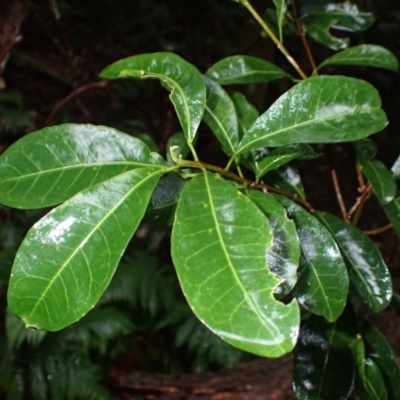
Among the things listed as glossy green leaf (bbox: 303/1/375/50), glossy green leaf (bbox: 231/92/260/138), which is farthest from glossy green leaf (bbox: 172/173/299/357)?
glossy green leaf (bbox: 303/1/375/50)

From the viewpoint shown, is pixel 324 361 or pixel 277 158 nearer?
pixel 277 158

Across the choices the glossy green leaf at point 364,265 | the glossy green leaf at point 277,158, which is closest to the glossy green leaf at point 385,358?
the glossy green leaf at point 364,265

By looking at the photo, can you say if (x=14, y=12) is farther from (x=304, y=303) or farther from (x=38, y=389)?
(x=38, y=389)

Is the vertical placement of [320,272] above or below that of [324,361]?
above

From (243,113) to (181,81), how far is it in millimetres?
288

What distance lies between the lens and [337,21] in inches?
48.7

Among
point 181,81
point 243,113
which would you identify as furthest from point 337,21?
point 181,81

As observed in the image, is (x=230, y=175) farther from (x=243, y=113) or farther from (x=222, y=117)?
(x=243, y=113)

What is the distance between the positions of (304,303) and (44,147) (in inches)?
19.1

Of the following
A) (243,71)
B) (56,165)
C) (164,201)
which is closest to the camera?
(56,165)

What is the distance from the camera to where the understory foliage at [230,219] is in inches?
21.2

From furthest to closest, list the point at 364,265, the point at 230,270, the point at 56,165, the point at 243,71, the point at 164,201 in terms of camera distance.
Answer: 1. the point at 243,71
2. the point at 364,265
3. the point at 164,201
4. the point at 56,165
5. the point at 230,270

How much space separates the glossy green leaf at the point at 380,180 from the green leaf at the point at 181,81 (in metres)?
0.41

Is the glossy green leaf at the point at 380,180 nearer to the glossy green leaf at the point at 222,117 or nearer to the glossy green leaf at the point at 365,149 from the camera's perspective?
the glossy green leaf at the point at 365,149
